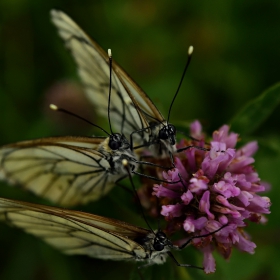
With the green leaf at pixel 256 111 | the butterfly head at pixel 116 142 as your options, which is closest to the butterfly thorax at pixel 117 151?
the butterfly head at pixel 116 142

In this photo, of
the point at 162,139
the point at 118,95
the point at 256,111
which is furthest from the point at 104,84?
the point at 256,111

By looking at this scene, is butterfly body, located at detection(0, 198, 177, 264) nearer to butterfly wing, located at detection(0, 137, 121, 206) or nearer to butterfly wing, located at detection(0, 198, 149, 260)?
butterfly wing, located at detection(0, 198, 149, 260)

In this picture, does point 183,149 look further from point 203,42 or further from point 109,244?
point 203,42

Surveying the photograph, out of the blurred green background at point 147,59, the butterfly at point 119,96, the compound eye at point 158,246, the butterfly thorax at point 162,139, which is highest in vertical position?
the blurred green background at point 147,59

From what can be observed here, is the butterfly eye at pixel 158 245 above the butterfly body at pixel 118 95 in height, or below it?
below

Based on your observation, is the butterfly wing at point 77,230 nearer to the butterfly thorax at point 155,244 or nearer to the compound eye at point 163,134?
the butterfly thorax at point 155,244

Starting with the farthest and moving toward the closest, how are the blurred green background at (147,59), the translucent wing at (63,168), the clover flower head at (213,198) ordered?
the blurred green background at (147,59), the translucent wing at (63,168), the clover flower head at (213,198)

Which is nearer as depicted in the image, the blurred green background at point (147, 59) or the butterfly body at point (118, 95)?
the butterfly body at point (118, 95)

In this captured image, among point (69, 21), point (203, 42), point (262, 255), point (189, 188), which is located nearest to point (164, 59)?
point (203, 42)
